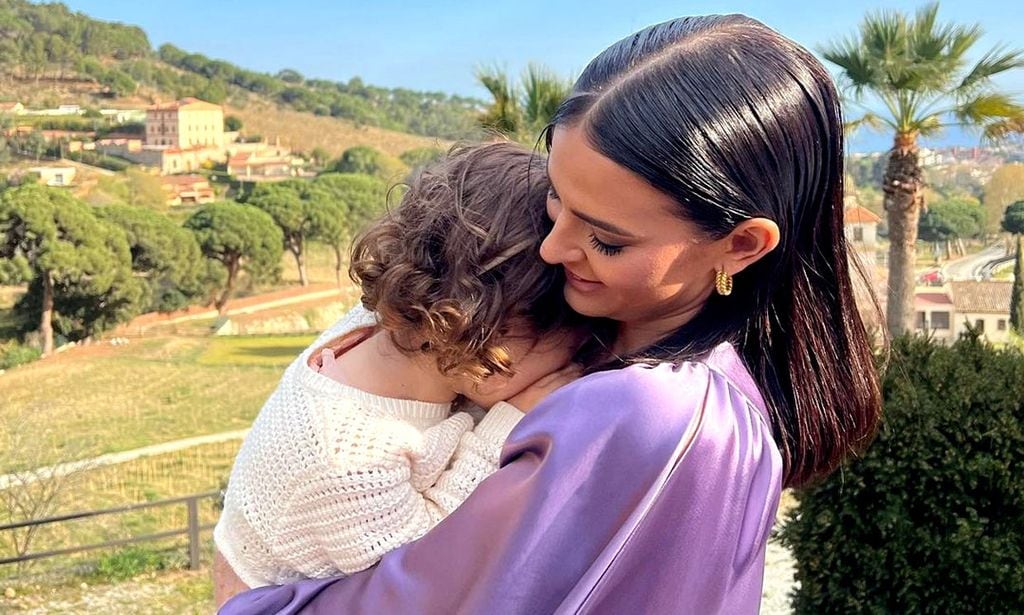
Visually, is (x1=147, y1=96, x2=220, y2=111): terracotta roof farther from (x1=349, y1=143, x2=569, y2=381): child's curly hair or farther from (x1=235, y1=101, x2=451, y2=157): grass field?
(x1=349, y1=143, x2=569, y2=381): child's curly hair

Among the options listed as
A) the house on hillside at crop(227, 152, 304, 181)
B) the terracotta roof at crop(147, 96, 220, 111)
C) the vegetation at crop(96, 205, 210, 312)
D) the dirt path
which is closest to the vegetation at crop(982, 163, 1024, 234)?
the dirt path

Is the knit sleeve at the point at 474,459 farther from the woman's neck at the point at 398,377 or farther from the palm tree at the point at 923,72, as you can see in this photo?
the palm tree at the point at 923,72

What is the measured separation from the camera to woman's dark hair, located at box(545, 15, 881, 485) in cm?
95

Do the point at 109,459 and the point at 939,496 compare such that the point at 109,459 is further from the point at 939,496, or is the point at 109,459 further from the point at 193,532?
the point at 939,496

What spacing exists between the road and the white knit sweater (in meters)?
16.5

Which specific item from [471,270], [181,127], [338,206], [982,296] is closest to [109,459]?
[982,296]

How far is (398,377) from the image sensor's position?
120 cm

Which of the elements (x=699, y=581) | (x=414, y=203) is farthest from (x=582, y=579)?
(x=414, y=203)

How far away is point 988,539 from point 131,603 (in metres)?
6.64

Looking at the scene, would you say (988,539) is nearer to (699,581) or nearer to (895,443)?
(895,443)

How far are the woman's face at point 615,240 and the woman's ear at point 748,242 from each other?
0.04 ft

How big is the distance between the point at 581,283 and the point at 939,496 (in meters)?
2.51

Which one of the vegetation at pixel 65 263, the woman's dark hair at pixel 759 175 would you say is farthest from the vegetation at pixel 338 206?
the woman's dark hair at pixel 759 175

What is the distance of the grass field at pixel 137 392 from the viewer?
18.3 metres
